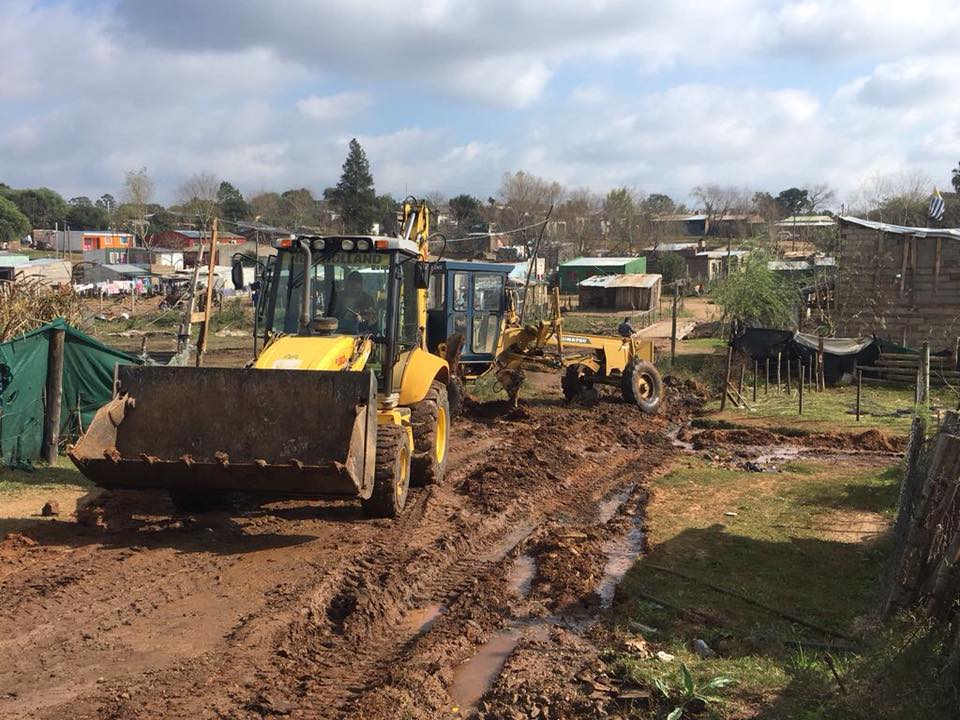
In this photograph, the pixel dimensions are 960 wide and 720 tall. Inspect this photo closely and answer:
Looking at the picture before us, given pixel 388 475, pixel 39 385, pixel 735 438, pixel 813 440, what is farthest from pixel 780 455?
pixel 39 385

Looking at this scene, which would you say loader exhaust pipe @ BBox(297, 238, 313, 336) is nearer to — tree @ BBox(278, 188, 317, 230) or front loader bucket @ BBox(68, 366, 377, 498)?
front loader bucket @ BBox(68, 366, 377, 498)

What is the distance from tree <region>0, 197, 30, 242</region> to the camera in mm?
71750

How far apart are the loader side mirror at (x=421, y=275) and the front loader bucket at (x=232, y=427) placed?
7.34ft

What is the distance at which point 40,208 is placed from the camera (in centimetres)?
8988

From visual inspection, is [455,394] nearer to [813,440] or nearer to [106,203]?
[813,440]

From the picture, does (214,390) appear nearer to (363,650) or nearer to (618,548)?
(363,650)

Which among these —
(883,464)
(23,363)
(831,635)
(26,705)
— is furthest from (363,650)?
(883,464)

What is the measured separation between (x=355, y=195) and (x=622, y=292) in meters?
29.9

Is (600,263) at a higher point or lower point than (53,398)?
higher

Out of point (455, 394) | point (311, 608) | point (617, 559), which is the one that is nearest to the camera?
point (311, 608)

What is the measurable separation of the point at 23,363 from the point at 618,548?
7798 millimetres

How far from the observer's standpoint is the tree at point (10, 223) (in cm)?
7175

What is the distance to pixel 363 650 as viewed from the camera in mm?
6316

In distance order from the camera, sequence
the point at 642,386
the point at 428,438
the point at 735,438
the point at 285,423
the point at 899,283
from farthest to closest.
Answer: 1. the point at 899,283
2. the point at 642,386
3. the point at 735,438
4. the point at 428,438
5. the point at 285,423
